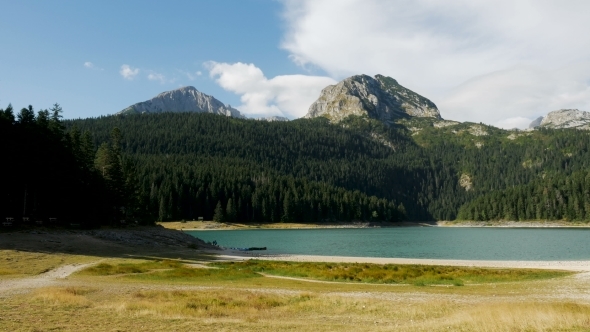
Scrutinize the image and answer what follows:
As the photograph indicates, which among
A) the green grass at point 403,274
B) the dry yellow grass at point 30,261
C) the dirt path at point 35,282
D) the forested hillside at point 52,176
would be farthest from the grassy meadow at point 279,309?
the forested hillside at point 52,176

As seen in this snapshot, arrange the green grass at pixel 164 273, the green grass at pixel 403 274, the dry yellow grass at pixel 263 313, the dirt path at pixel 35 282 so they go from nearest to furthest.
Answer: the dry yellow grass at pixel 263 313, the dirt path at pixel 35 282, the green grass at pixel 164 273, the green grass at pixel 403 274

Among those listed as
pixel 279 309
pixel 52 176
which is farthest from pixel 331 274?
pixel 52 176

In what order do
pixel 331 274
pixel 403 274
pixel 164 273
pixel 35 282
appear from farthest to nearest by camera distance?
1. pixel 403 274
2. pixel 331 274
3. pixel 164 273
4. pixel 35 282

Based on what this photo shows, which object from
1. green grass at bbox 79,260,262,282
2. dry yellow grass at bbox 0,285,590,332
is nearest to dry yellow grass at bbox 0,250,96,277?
green grass at bbox 79,260,262,282

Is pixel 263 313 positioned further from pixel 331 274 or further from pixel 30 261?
pixel 30 261

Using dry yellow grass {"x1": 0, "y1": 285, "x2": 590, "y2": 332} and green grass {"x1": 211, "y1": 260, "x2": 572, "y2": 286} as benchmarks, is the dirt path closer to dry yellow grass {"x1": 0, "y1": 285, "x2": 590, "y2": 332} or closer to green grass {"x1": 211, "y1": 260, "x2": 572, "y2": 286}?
dry yellow grass {"x1": 0, "y1": 285, "x2": 590, "y2": 332}

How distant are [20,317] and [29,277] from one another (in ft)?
69.8

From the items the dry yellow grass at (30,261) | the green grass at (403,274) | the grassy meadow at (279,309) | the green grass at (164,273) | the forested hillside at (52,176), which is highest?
the forested hillside at (52,176)

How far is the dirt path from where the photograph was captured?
29.3 metres

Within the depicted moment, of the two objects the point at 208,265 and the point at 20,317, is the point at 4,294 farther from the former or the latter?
the point at 208,265

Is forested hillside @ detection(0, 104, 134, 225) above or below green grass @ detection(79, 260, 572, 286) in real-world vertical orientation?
above

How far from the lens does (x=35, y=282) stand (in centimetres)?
3438

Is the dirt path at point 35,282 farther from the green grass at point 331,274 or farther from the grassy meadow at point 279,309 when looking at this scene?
the green grass at point 331,274

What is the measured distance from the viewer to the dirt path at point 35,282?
29.3 meters
